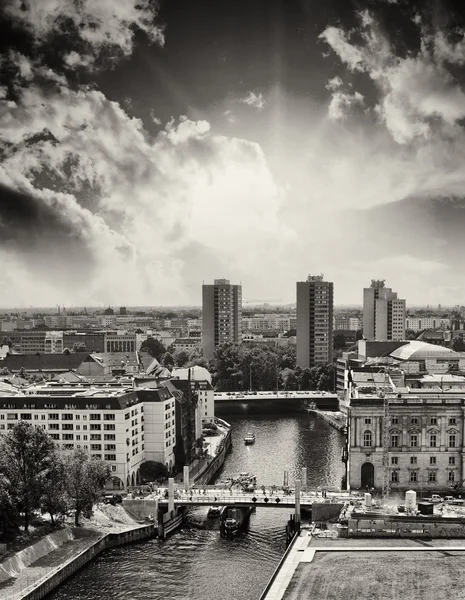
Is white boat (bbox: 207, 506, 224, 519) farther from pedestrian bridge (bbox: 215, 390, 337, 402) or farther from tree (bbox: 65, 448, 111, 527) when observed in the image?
pedestrian bridge (bbox: 215, 390, 337, 402)

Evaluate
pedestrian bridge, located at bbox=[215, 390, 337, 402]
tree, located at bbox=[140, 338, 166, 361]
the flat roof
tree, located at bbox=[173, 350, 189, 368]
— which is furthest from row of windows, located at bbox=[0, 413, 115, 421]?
tree, located at bbox=[140, 338, 166, 361]

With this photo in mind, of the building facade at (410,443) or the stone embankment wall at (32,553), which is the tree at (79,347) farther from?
the stone embankment wall at (32,553)

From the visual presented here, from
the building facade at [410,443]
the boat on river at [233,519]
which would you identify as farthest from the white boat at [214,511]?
the building facade at [410,443]

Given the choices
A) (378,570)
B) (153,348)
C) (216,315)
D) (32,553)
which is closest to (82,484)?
(32,553)

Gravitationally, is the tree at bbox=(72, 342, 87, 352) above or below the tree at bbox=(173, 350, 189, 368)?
above

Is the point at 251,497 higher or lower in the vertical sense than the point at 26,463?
lower

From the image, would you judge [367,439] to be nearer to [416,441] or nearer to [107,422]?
[416,441]

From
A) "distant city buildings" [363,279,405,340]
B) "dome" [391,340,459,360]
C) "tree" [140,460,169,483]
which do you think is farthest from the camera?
"distant city buildings" [363,279,405,340]

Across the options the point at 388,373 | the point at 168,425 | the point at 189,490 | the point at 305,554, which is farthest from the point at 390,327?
the point at 305,554
